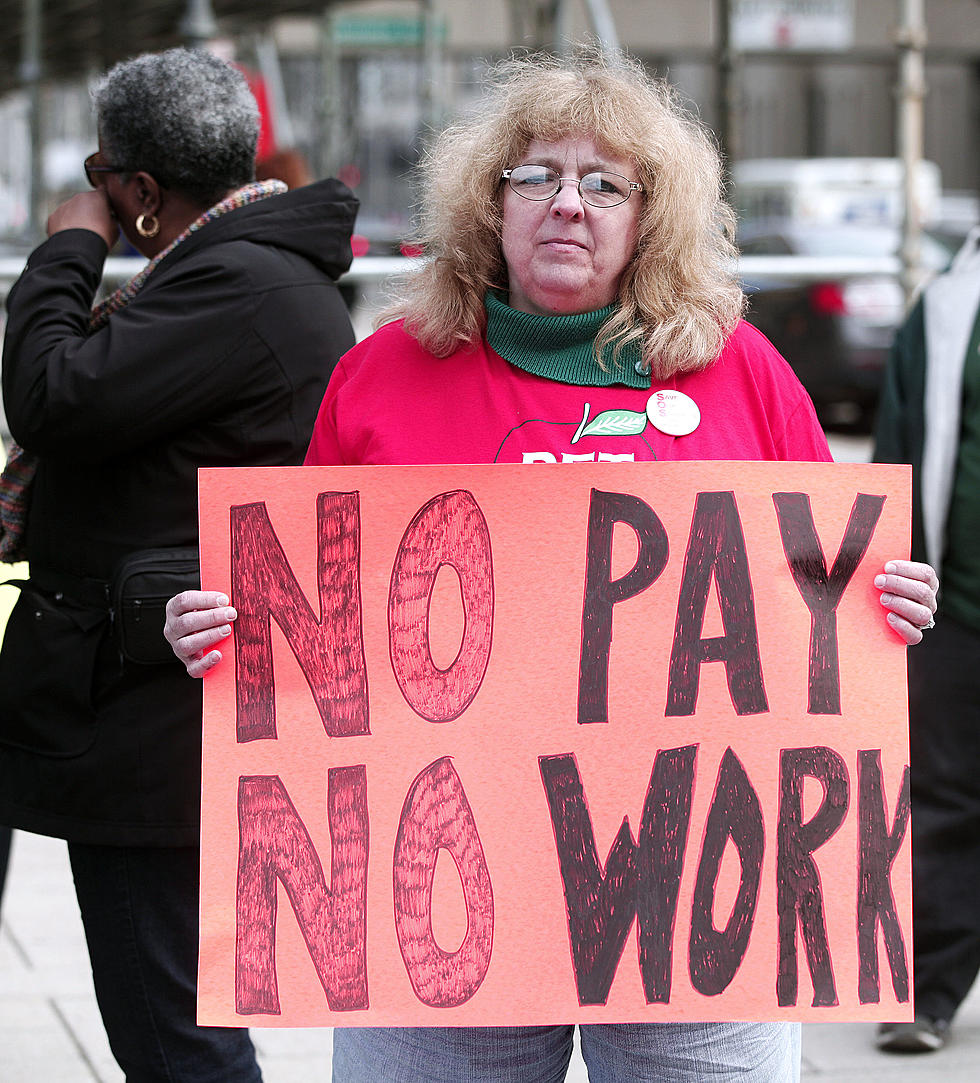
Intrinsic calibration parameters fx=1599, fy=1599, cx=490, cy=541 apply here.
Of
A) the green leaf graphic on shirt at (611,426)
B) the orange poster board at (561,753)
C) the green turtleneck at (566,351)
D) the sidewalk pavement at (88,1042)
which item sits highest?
the green turtleneck at (566,351)

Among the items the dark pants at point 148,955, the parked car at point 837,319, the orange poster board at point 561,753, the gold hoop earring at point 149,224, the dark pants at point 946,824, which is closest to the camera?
the orange poster board at point 561,753

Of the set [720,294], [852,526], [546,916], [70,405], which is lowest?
[546,916]

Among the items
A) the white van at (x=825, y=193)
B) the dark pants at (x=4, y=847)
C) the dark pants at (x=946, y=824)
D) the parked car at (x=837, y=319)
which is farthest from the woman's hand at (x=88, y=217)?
the white van at (x=825, y=193)

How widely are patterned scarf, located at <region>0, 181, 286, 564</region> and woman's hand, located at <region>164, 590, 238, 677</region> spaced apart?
56 centimetres

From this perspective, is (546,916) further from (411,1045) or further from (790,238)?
(790,238)

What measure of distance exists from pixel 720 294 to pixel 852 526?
1.18 ft

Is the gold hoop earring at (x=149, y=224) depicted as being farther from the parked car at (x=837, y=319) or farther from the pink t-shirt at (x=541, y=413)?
the parked car at (x=837, y=319)

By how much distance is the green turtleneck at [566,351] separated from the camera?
2.00 m

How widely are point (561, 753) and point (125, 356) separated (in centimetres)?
82

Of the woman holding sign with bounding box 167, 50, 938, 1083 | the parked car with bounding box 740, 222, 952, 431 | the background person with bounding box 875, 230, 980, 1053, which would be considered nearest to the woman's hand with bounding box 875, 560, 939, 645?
the woman holding sign with bounding box 167, 50, 938, 1083

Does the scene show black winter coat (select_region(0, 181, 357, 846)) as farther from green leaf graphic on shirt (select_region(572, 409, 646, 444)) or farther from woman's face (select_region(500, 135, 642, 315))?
green leaf graphic on shirt (select_region(572, 409, 646, 444))

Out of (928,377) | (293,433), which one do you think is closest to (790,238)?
(928,377)

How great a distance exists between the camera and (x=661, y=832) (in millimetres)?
1931

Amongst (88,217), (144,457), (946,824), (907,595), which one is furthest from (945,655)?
(88,217)
